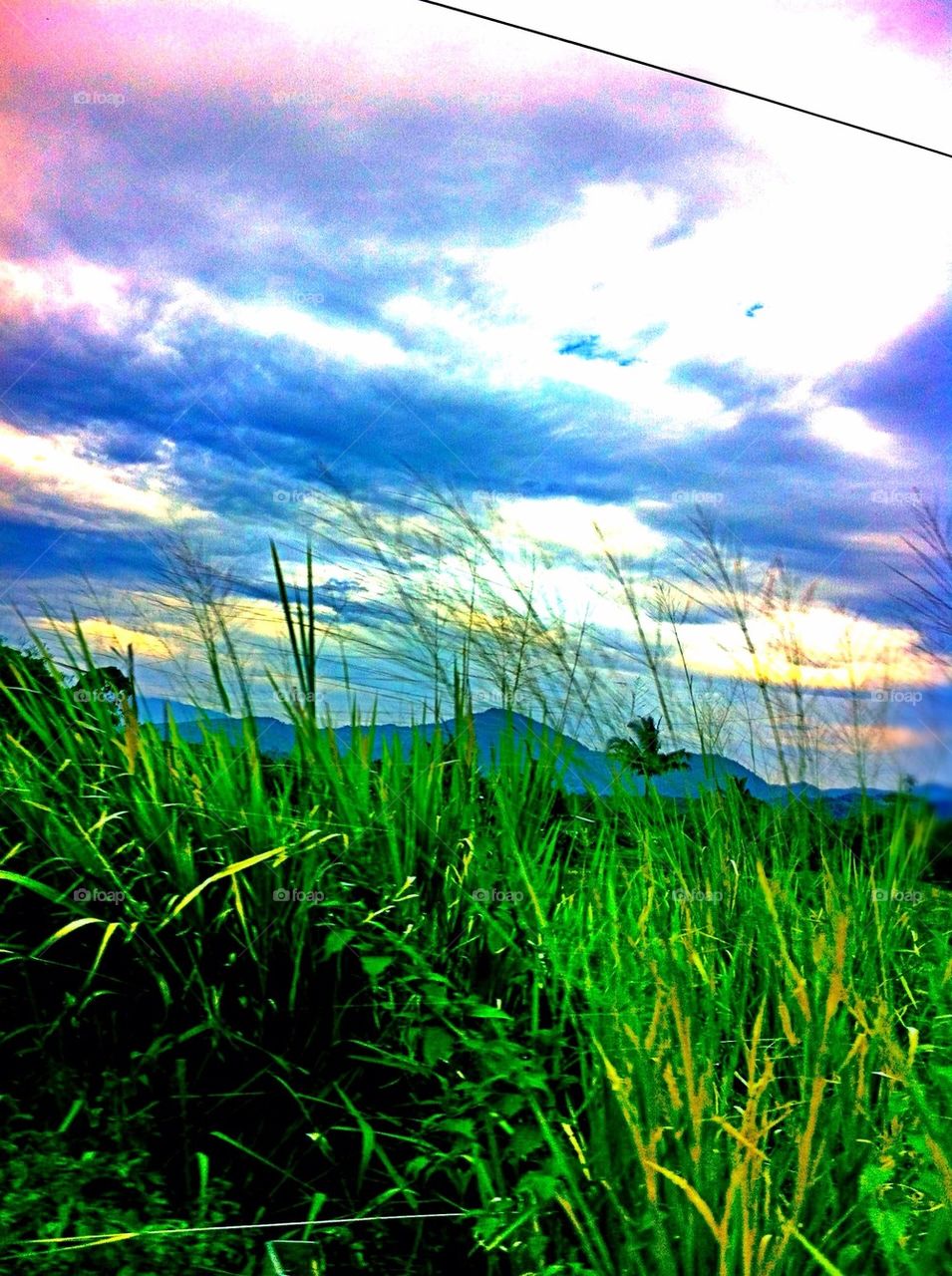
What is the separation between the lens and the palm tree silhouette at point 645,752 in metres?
3.39

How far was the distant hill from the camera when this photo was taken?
9.76ft

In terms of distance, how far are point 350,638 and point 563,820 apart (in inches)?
32.4

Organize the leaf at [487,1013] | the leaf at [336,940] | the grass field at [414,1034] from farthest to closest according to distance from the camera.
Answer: the leaf at [336,940]
the leaf at [487,1013]
the grass field at [414,1034]

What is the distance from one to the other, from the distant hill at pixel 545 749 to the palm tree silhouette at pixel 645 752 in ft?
0.07

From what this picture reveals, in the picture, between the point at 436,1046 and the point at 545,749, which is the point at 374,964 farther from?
the point at 545,749

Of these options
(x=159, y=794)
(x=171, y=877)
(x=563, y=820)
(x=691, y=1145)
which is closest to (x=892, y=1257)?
(x=691, y=1145)

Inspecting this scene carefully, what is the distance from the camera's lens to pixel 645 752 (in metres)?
3.43

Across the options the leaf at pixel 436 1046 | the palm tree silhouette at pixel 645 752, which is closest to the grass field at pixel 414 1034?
the leaf at pixel 436 1046

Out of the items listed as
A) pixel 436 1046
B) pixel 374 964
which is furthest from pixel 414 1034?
pixel 374 964

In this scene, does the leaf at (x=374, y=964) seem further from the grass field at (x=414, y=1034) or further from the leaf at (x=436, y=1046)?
the leaf at (x=436, y=1046)

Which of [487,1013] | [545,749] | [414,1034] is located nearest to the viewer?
[487,1013]

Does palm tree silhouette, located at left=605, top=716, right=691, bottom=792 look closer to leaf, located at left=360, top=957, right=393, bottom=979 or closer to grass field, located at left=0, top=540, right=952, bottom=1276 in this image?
grass field, located at left=0, top=540, right=952, bottom=1276

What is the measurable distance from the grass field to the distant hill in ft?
0.16

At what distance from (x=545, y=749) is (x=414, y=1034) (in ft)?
3.27
